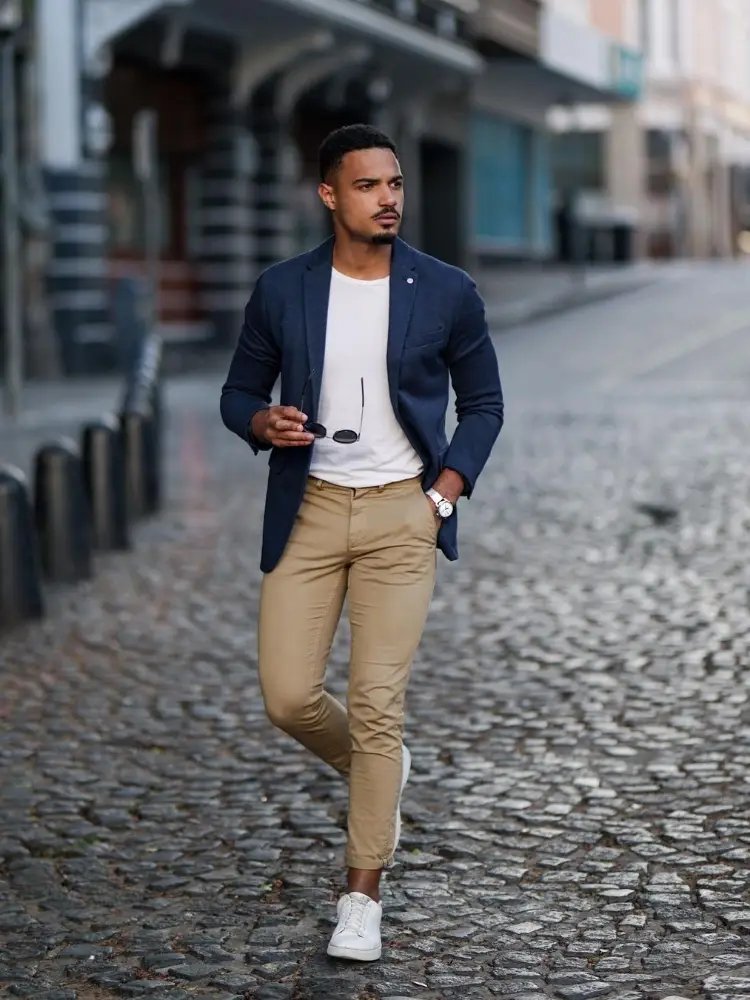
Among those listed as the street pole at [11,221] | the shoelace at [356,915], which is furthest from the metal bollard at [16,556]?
the street pole at [11,221]

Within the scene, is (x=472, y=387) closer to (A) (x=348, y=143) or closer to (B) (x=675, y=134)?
(A) (x=348, y=143)

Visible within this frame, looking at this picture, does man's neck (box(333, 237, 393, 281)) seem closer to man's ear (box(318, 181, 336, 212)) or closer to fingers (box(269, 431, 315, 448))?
man's ear (box(318, 181, 336, 212))

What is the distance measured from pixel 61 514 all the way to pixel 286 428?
5898mm

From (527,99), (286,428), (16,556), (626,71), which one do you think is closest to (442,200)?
(527,99)

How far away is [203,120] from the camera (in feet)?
98.9

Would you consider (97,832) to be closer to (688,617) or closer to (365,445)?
(365,445)

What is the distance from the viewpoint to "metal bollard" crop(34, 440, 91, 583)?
32.9 ft

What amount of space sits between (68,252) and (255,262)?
6106 mm

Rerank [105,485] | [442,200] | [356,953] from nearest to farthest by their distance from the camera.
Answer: [356,953], [105,485], [442,200]

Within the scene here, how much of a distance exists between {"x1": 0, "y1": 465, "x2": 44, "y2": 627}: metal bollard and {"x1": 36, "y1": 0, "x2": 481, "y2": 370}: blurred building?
1677 centimetres

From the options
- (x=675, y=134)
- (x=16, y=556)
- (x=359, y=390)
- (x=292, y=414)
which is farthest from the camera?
(x=675, y=134)

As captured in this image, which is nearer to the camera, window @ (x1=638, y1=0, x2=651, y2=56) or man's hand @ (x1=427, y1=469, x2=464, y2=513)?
man's hand @ (x1=427, y1=469, x2=464, y2=513)

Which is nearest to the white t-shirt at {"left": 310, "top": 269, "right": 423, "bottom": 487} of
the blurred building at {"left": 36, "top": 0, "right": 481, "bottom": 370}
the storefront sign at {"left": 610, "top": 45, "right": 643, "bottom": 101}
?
the blurred building at {"left": 36, "top": 0, "right": 481, "bottom": 370}

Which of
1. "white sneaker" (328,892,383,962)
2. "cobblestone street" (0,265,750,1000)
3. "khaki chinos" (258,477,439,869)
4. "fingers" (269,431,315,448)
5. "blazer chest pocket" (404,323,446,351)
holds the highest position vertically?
"blazer chest pocket" (404,323,446,351)
